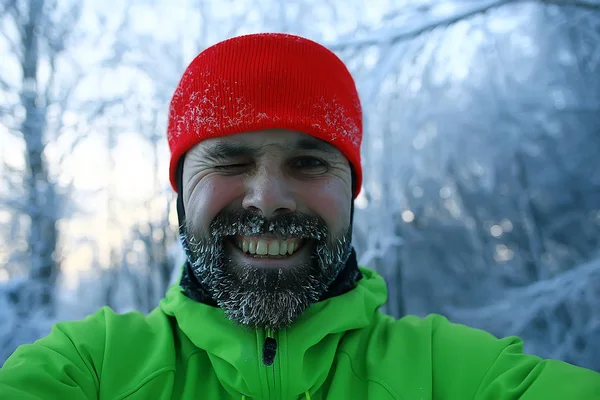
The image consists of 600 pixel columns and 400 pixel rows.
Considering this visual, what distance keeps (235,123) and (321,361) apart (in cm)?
75

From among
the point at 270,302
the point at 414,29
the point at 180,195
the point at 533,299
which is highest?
the point at 414,29

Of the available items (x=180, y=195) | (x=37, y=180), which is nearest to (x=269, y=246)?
(x=180, y=195)

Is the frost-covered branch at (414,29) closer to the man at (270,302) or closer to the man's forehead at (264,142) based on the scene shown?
the man at (270,302)

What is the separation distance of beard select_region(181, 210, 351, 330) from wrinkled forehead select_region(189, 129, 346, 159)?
0.64 ft

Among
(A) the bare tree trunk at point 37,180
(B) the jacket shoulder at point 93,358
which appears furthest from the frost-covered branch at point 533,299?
(A) the bare tree trunk at point 37,180

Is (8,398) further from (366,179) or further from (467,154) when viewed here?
(467,154)

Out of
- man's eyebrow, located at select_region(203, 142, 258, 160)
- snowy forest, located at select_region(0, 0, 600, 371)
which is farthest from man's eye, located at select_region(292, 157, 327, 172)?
snowy forest, located at select_region(0, 0, 600, 371)

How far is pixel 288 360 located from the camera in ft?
3.51

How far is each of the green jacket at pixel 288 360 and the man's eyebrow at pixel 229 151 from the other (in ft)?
1.52

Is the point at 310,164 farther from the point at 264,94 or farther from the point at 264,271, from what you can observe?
the point at 264,271

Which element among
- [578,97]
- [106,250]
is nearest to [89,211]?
[106,250]

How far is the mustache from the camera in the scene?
45.1 inches

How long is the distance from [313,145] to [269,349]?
63 cm

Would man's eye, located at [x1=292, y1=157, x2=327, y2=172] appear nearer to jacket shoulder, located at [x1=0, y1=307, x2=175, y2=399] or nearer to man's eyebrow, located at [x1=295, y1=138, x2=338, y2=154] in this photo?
man's eyebrow, located at [x1=295, y1=138, x2=338, y2=154]
